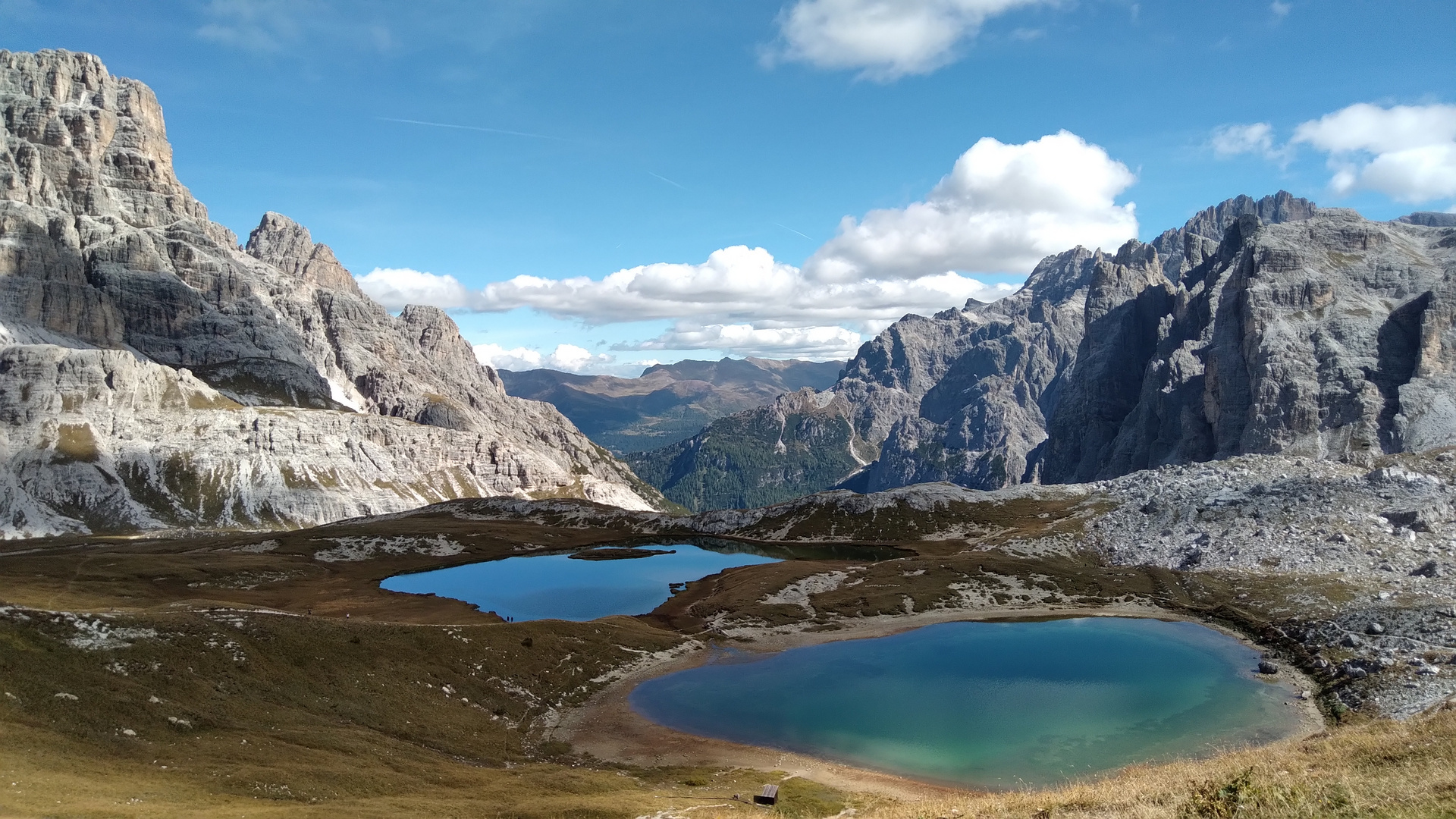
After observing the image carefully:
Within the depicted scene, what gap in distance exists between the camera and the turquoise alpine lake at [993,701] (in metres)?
63.2

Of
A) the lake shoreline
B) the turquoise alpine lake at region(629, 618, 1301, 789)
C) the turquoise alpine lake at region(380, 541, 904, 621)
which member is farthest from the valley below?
the turquoise alpine lake at region(380, 541, 904, 621)

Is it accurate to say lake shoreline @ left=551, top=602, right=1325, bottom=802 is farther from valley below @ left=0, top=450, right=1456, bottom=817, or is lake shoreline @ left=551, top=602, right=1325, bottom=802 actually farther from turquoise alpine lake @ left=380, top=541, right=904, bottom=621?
turquoise alpine lake @ left=380, top=541, right=904, bottom=621

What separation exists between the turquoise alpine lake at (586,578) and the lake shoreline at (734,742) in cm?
2743

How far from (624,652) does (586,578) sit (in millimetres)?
60619

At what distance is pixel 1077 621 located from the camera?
107 metres

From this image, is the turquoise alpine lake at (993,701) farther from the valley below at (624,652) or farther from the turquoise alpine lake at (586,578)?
the turquoise alpine lake at (586,578)

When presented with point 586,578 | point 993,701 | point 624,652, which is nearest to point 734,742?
point 993,701

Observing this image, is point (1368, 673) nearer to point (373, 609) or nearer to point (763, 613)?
point (763, 613)

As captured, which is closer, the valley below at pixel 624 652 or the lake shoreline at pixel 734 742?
the valley below at pixel 624 652

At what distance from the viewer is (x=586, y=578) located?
6019 inches

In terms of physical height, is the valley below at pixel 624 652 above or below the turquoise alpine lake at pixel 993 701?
above

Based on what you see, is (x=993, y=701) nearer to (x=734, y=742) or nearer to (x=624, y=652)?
(x=734, y=742)

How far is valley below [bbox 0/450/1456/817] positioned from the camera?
41.6 m

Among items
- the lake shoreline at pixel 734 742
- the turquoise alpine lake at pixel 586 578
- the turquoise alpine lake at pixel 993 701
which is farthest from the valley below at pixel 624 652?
the turquoise alpine lake at pixel 586 578
